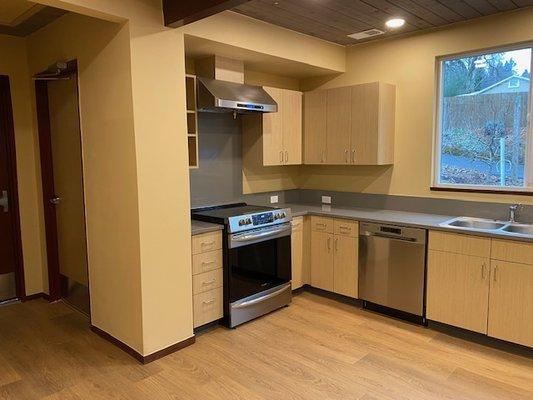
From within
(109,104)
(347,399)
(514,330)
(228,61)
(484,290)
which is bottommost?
(347,399)

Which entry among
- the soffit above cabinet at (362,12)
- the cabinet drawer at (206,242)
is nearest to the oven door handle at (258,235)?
the cabinet drawer at (206,242)

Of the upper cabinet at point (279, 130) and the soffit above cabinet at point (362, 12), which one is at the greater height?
the soffit above cabinet at point (362, 12)

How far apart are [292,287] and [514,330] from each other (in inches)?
74.7

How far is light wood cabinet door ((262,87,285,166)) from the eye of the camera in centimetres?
407

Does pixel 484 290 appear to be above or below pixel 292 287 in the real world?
above

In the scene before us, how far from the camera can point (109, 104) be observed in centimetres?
291

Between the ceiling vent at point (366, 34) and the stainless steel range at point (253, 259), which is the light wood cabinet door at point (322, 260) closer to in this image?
the stainless steel range at point (253, 259)

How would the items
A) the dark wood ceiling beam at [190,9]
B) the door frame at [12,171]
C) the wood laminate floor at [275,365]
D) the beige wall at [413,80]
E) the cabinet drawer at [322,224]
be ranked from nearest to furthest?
the dark wood ceiling beam at [190,9] → the wood laminate floor at [275,365] → the beige wall at [413,80] → the door frame at [12,171] → the cabinet drawer at [322,224]

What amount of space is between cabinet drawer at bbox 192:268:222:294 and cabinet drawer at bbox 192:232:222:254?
196 millimetres

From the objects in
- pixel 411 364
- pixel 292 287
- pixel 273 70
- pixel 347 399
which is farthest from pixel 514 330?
pixel 273 70

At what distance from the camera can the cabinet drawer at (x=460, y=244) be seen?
3.03 metres

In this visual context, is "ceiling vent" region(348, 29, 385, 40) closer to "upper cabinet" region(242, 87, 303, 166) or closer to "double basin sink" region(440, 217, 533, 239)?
"upper cabinet" region(242, 87, 303, 166)

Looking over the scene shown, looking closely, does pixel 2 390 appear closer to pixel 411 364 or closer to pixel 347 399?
pixel 347 399

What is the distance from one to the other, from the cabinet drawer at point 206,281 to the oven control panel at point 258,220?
0.38 meters
